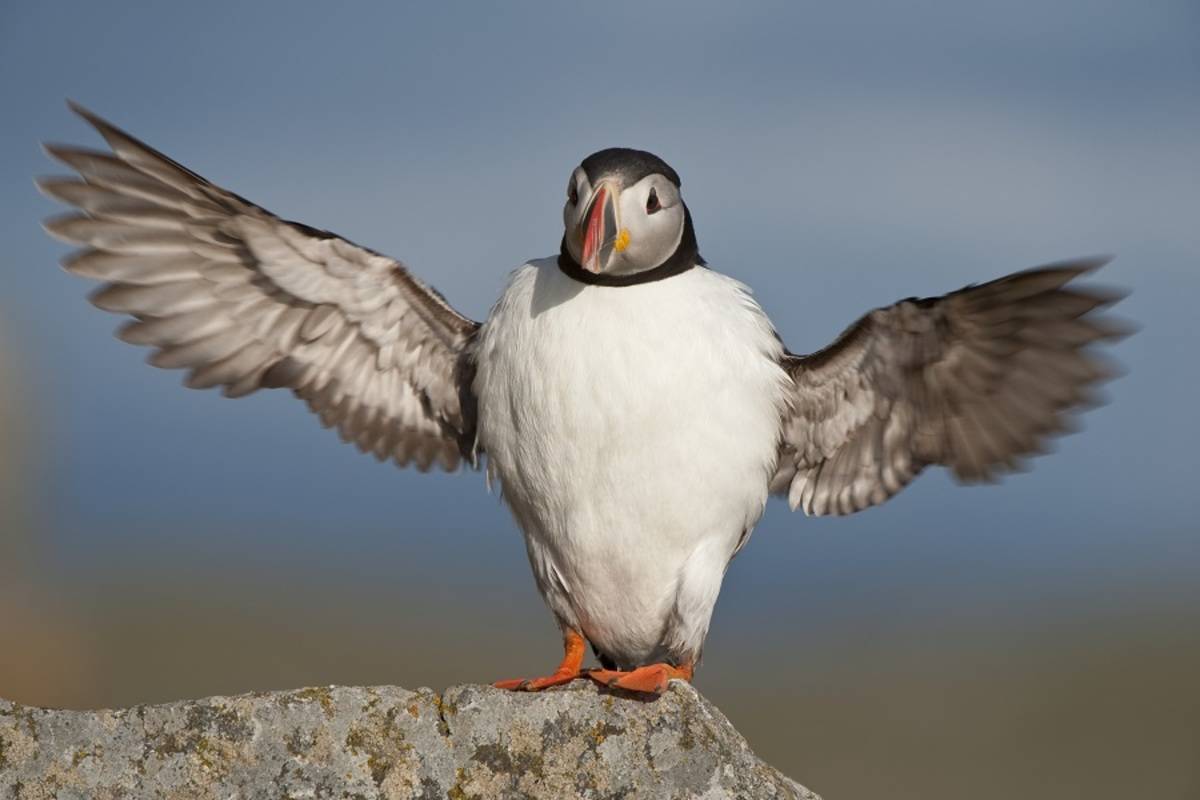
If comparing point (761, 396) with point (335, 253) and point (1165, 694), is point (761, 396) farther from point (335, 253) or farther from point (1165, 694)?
point (1165, 694)

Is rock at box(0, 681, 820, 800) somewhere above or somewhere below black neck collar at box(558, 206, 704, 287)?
below

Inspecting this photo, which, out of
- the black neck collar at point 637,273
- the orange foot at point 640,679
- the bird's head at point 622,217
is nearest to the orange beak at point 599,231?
the bird's head at point 622,217

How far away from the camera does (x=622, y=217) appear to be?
20.7 feet

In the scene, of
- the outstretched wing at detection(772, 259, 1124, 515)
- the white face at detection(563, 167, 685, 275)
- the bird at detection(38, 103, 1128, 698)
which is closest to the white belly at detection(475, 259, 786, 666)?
the bird at detection(38, 103, 1128, 698)

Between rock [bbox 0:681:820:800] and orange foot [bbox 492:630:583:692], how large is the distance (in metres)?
0.19

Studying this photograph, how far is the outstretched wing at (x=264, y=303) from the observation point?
6938 millimetres

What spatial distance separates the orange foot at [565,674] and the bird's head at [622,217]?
157cm

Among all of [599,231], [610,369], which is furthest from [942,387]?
[599,231]

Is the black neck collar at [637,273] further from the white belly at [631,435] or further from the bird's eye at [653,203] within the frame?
the bird's eye at [653,203]

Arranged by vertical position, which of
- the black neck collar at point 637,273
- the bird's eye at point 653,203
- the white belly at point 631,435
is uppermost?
the bird's eye at point 653,203

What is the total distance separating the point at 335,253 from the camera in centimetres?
702

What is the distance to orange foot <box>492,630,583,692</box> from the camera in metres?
5.79

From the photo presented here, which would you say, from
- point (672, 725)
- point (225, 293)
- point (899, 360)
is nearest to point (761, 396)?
point (899, 360)

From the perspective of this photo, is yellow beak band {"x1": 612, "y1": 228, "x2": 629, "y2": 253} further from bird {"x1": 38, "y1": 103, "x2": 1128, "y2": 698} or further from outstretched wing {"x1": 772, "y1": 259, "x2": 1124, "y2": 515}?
outstretched wing {"x1": 772, "y1": 259, "x2": 1124, "y2": 515}
